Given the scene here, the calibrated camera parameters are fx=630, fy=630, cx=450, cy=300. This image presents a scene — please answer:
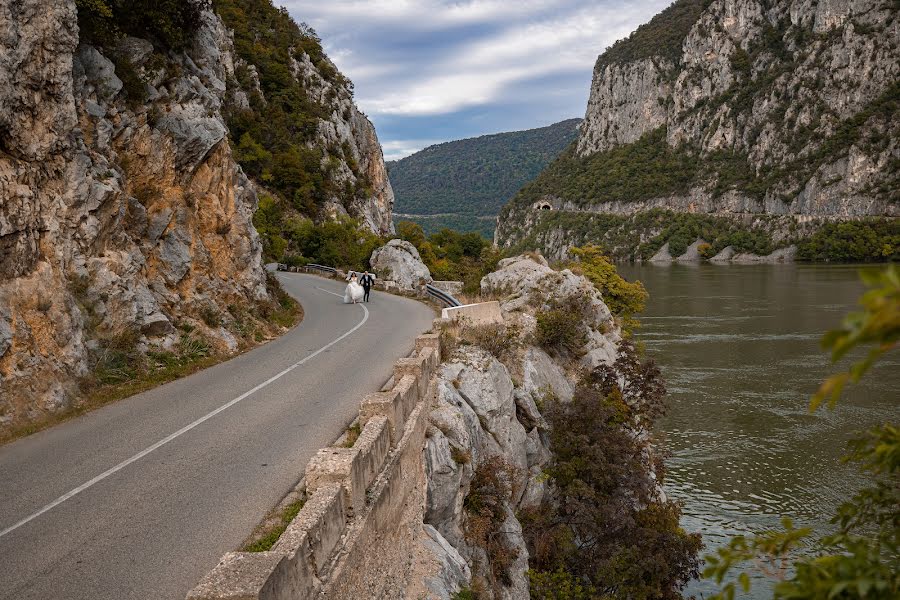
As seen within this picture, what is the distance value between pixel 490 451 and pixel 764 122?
552ft

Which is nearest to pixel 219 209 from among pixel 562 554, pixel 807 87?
pixel 562 554

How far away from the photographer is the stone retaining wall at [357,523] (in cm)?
442

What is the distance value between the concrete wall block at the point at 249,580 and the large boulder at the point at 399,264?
26532 millimetres

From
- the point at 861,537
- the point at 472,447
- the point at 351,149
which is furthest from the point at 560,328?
the point at 351,149

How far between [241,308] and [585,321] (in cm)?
1220

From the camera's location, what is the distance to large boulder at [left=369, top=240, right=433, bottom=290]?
106ft

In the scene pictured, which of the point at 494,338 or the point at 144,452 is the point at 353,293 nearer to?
the point at 494,338

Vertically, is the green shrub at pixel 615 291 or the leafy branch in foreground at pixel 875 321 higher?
the leafy branch in foreground at pixel 875 321

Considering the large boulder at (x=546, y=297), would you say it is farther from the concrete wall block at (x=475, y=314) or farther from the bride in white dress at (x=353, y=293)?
the bride in white dress at (x=353, y=293)

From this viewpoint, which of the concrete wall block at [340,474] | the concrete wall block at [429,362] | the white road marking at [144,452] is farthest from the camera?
the concrete wall block at [429,362]

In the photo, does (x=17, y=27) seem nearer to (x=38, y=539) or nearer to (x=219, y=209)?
(x=219, y=209)

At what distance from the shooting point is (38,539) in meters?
5.89

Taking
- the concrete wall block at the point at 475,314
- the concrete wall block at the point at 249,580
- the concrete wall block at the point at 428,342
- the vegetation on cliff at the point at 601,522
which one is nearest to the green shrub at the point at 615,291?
the vegetation on cliff at the point at 601,522

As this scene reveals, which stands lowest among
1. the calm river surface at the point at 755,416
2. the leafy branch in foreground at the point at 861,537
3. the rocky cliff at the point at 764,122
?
the calm river surface at the point at 755,416
